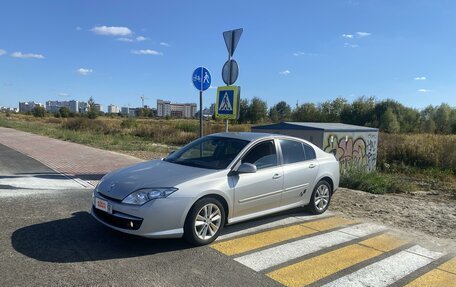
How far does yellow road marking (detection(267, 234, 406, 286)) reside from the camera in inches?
173

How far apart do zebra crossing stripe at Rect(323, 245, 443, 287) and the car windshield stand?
2.22m

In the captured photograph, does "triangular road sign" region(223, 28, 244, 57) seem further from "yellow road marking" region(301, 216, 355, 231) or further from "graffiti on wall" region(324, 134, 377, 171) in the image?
"yellow road marking" region(301, 216, 355, 231)

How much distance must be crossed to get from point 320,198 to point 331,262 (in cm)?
239

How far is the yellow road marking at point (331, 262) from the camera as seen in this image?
439cm

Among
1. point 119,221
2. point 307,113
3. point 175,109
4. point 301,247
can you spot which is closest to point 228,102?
point 301,247

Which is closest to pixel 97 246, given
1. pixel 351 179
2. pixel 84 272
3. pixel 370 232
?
pixel 84 272

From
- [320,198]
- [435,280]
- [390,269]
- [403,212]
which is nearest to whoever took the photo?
[435,280]

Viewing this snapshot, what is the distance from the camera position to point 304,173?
265 inches

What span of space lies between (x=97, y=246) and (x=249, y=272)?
195cm

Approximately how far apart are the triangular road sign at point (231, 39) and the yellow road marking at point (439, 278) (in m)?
6.65

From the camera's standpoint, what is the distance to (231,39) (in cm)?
981

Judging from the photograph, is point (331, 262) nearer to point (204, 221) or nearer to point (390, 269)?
point (390, 269)

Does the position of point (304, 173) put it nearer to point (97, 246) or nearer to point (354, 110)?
point (97, 246)

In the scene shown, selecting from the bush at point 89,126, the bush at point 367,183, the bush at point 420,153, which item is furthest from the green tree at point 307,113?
the bush at point 367,183
